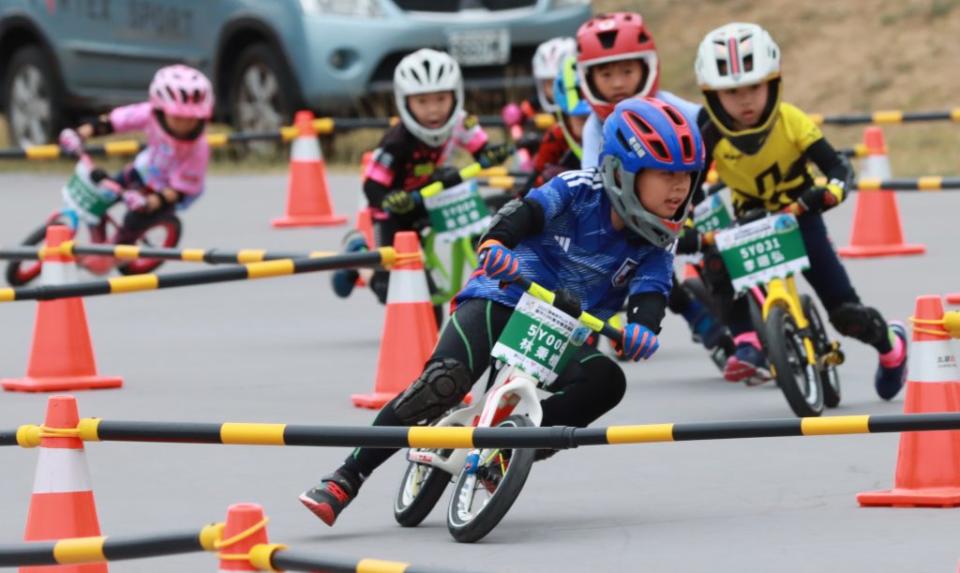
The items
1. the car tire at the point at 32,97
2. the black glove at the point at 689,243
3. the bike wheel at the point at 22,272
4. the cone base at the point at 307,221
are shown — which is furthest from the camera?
the car tire at the point at 32,97

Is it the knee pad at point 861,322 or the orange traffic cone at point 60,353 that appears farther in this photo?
the orange traffic cone at point 60,353

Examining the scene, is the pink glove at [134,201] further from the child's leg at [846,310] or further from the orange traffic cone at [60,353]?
the child's leg at [846,310]

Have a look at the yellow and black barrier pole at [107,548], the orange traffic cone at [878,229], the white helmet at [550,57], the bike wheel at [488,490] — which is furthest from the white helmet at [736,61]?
the orange traffic cone at [878,229]

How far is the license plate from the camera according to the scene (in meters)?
21.2

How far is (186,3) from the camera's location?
71.8 feet

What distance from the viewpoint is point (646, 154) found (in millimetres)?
8438

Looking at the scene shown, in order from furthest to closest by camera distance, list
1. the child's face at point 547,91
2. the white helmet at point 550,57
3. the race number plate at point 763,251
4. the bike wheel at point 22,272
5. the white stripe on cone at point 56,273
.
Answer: the child's face at point 547,91 < the white helmet at point 550,57 < the bike wheel at point 22,272 < the white stripe on cone at point 56,273 < the race number plate at point 763,251

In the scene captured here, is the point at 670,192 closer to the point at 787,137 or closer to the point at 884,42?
the point at 787,137

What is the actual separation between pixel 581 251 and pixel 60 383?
424 cm

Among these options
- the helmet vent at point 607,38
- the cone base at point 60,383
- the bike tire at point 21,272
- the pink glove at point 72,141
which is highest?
the helmet vent at point 607,38

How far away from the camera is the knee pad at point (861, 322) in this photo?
432 inches

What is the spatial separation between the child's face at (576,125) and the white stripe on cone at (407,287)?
1838 millimetres

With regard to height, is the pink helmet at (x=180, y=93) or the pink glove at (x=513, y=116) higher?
the pink helmet at (x=180, y=93)

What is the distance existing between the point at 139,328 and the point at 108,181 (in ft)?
7.23
